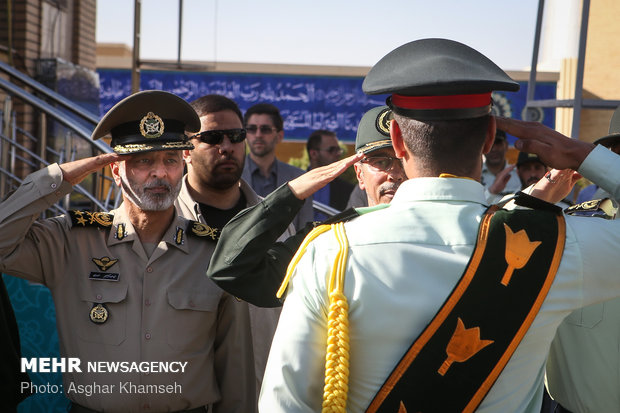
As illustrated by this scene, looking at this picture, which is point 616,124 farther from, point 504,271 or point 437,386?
point 437,386

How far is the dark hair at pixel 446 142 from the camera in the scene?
154cm

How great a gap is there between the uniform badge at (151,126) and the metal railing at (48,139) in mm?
563

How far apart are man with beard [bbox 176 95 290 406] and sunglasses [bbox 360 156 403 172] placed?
1039mm

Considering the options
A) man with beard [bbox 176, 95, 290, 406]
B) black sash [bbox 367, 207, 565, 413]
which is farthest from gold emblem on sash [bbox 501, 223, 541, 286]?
man with beard [bbox 176, 95, 290, 406]

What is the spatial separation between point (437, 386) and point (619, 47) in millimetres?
23824

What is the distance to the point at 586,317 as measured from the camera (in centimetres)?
219

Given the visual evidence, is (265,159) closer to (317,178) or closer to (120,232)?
(120,232)

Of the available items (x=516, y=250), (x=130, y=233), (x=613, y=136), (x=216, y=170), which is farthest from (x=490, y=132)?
(x=216, y=170)

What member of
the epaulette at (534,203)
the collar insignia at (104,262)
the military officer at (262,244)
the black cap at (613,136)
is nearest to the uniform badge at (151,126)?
the collar insignia at (104,262)

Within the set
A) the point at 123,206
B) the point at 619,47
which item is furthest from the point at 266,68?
the point at 123,206

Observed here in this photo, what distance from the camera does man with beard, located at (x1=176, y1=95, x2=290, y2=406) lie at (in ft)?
11.3

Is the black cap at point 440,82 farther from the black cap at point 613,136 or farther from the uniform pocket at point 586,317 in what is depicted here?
the black cap at point 613,136

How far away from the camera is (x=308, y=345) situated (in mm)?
1510

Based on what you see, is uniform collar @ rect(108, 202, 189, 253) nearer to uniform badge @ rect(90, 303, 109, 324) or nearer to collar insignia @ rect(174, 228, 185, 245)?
collar insignia @ rect(174, 228, 185, 245)
